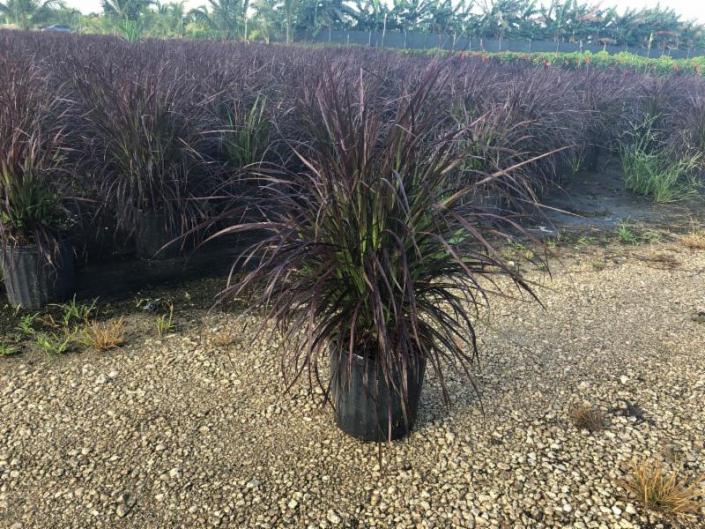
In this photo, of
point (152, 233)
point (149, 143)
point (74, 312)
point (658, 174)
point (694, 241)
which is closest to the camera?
point (74, 312)

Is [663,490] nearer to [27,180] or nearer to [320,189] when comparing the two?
[320,189]

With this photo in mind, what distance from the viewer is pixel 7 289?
309 centimetres

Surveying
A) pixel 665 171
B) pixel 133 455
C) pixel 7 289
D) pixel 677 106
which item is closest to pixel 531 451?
pixel 133 455

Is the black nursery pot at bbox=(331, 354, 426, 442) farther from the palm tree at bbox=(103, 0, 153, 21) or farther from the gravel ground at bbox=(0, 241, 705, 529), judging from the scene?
the palm tree at bbox=(103, 0, 153, 21)

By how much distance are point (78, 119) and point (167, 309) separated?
5.80ft

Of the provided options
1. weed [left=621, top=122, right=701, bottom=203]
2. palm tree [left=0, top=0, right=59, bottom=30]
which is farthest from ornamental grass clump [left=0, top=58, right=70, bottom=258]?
palm tree [left=0, top=0, right=59, bottom=30]

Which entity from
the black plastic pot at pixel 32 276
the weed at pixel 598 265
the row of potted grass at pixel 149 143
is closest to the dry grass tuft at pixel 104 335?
the black plastic pot at pixel 32 276

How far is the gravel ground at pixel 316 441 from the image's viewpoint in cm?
178

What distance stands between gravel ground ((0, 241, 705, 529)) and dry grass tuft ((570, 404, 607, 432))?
0.11 ft

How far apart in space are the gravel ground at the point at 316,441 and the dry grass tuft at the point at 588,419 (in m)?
0.03

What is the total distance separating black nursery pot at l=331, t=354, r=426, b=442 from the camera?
78.5 inches

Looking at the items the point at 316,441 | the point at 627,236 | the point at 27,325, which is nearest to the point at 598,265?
the point at 627,236

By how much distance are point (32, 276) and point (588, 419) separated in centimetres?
286

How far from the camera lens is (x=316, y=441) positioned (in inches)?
82.8
